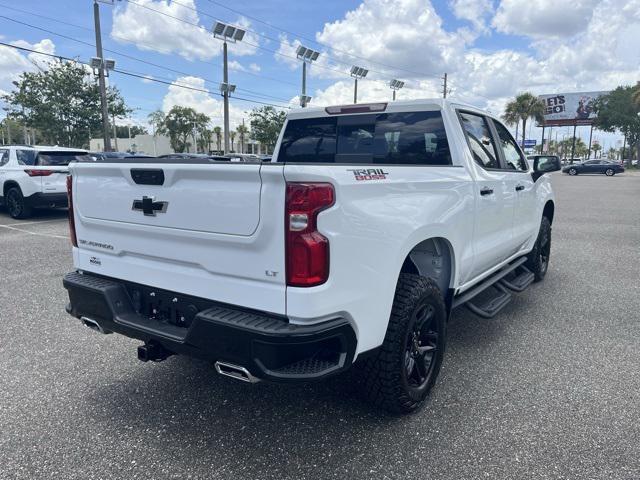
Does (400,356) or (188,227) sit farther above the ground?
(188,227)

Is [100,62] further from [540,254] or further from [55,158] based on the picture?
[540,254]

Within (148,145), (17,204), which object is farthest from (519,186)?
(148,145)

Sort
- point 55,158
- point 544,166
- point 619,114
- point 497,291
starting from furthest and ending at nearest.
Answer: point 619,114, point 55,158, point 544,166, point 497,291

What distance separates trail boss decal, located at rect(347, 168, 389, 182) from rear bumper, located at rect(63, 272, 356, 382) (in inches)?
27.7

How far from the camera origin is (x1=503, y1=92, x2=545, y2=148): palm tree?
63688 millimetres

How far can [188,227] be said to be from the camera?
2.50 meters

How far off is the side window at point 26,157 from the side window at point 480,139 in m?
10.4

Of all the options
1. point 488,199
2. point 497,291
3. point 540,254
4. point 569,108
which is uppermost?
point 569,108

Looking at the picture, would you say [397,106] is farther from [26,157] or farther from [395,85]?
[395,85]

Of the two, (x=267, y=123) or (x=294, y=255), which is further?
(x=267, y=123)

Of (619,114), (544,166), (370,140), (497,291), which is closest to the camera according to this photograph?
(370,140)

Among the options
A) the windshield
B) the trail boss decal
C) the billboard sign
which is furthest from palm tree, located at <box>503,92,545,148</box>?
the trail boss decal

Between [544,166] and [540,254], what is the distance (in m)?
1.32

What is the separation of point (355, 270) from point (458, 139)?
1804 millimetres
